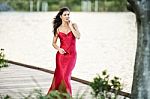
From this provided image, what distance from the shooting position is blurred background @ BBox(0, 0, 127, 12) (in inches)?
2360

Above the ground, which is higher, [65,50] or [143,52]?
[143,52]

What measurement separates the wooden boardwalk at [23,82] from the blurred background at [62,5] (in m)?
46.0

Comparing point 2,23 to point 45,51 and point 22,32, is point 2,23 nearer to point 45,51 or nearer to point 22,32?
point 22,32

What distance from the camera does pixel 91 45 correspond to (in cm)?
2252

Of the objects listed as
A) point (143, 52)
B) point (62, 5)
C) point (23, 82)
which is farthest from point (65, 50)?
point (62, 5)

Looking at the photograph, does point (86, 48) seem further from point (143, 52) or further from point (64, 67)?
point (143, 52)

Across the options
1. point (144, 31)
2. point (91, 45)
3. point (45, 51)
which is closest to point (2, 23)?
point (91, 45)

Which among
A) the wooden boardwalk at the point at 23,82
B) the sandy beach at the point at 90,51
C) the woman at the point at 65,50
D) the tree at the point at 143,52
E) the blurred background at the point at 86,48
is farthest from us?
the blurred background at the point at 86,48

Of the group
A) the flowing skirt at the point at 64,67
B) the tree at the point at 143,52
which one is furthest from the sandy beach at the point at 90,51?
the tree at the point at 143,52

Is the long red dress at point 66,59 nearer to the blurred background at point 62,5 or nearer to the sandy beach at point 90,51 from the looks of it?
the sandy beach at point 90,51

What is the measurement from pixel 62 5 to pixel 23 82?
163 feet

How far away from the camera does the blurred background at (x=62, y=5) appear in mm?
59938

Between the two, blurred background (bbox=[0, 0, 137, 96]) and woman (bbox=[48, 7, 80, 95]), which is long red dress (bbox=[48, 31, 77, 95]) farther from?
blurred background (bbox=[0, 0, 137, 96])

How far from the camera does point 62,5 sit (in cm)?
6066
